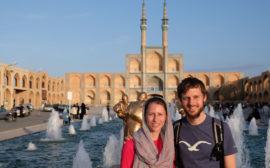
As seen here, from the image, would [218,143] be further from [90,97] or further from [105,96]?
[90,97]

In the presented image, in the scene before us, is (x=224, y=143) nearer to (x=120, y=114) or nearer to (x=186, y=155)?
(x=186, y=155)

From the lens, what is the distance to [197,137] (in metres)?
1.72

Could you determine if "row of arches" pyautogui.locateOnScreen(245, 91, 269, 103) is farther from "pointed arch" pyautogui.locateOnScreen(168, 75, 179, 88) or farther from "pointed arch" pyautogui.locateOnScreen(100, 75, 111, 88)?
"pointed arch" pyautogui.locateOnScreen(100, 75, 111, 88)

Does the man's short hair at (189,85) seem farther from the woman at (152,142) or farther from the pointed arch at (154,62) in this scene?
the pointed arch at (154,62)

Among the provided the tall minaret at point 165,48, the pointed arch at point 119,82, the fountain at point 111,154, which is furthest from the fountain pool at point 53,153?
the pointed arch at point 119,82

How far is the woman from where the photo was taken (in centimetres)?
158

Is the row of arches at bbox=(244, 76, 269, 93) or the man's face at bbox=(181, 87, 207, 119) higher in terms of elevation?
the row of arches at bbox=(244, 76, 269, 93)

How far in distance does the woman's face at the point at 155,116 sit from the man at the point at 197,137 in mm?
204

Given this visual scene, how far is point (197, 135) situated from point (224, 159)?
224 mm

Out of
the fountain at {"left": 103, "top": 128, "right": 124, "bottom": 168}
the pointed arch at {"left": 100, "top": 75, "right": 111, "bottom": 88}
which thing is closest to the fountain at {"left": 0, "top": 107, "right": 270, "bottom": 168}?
the fountain at {"left": 103, "top": 128, "right": 124, "bottom": 168}

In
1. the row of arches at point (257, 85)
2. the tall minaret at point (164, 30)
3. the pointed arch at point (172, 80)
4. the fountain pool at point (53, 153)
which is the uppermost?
the tall minaret at point (164, 30)

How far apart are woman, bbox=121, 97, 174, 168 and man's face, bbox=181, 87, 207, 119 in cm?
17

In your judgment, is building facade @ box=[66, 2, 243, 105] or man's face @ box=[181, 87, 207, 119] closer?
man's face @ box=[181, 87, 207, 119]

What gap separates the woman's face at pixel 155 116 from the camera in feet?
5.41
